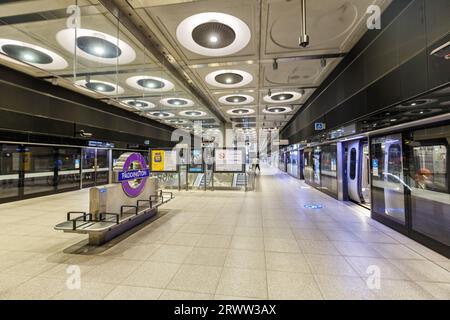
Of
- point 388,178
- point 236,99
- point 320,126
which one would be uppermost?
point 236,99

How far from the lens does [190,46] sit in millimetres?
4715

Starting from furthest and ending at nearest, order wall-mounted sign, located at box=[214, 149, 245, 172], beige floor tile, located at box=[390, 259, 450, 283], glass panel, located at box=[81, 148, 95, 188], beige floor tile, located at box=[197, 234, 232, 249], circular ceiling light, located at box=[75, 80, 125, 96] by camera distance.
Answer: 1. glass panel, located at box=[81, 148, 95, 188]
2. wall-mounted sign, located at box=[214, 149, 245, 172]
3. circular ceiling light, located at box=[75, 80, 125, 96]
4. beige floor tile, located at box=[197, 234, 232, 249]
5. beige floor tile, located at box=[390, 259, 450, 283]

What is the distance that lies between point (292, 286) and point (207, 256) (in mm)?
1273

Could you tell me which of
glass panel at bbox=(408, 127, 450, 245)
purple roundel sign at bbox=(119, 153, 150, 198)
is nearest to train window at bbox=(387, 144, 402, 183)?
glass panel at bbox=(408, 127, 450, 245)

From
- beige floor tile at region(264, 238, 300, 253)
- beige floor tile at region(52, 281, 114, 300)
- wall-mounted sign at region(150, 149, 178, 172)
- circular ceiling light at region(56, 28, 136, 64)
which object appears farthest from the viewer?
wall-mounted sign at region(150, 149, 178, 172)

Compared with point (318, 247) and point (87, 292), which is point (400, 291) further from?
point (87, 292)

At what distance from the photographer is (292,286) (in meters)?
2.21

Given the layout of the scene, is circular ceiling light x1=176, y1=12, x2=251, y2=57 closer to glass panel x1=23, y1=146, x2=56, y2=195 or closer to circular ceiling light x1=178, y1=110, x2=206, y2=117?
circular ceiling light x1=178, y1=110, x2=206, y2=117

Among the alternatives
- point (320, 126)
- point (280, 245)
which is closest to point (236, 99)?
point (320, 126)

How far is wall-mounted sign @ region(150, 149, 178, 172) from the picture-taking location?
9516 mm

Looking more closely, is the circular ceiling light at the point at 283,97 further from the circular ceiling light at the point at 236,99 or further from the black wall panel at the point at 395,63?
the black wall panel at the point at 395,63

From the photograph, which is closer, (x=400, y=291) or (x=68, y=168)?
(x=400, y=291)

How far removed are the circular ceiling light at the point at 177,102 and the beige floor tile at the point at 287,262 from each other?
788cm

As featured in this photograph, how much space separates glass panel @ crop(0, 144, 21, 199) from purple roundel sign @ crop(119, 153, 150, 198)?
5.72 metres
